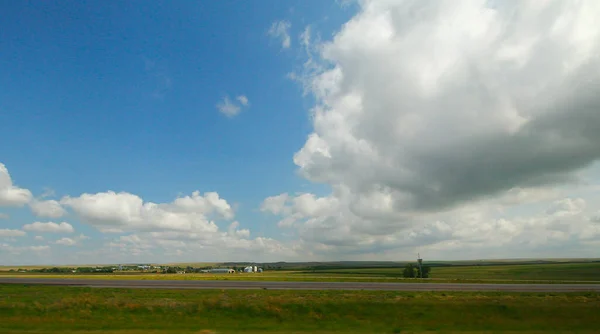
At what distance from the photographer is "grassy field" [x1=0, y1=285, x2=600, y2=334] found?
27.8 metres

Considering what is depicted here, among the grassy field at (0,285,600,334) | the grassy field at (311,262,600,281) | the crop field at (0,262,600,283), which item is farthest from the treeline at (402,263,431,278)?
the grassy field at (0,285,600,334)

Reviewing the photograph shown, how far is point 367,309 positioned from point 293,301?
7.46 m

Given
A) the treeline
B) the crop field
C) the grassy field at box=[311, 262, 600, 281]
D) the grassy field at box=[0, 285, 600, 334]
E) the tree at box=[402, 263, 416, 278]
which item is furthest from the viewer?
the tree at box=[402, 263, 416, 278]

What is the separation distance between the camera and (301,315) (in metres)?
32.6

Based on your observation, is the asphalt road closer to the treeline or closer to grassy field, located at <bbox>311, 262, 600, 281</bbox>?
grassy field, located at <bbox>311, 262, 600, 281</bbox>

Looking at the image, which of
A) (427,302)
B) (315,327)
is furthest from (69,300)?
(427,302)

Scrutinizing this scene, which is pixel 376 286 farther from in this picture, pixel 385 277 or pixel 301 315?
pixel 385 277

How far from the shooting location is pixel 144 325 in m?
28.7

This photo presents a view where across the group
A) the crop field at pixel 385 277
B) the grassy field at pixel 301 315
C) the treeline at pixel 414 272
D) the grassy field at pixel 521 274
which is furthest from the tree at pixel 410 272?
the grassy field at pixel 301 315

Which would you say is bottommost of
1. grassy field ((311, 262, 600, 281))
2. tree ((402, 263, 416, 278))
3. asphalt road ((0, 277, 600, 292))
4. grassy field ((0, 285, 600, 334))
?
grassy field ((311, 262, 600, 281))

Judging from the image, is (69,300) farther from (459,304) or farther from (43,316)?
(459,304)

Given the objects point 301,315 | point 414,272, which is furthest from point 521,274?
point 301,315

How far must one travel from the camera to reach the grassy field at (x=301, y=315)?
27.8m

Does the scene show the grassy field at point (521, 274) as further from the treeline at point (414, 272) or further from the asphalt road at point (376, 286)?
the asphalt road at point (376, 286)
